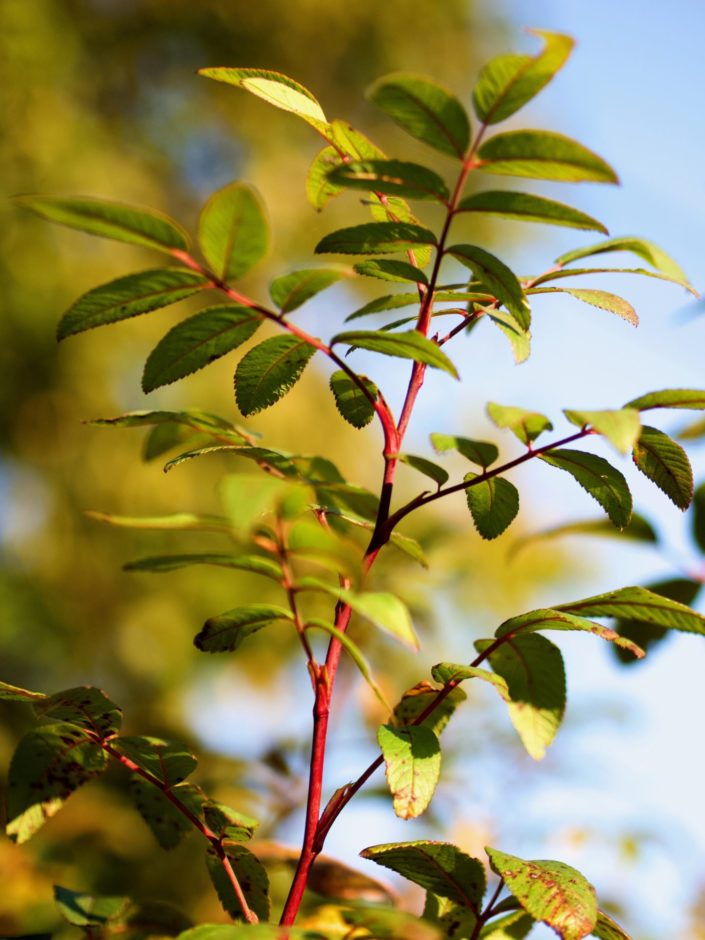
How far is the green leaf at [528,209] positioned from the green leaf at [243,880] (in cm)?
34

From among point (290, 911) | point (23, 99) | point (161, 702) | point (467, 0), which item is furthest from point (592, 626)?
point (467, 0)

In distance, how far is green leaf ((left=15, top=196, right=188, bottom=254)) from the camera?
0.31 metres

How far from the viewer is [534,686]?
45cm

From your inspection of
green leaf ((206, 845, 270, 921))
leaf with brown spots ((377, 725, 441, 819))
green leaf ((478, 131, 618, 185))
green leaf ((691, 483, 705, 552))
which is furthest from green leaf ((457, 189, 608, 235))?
green leaf ((691, 483, 705, 552))

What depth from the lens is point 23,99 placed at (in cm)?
393

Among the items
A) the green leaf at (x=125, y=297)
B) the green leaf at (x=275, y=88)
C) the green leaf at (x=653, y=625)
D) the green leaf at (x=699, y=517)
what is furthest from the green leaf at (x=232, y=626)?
the green leaf at (x=699, y=517)

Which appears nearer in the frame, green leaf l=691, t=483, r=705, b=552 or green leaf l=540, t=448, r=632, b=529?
green leaf l=540, t=448, r=632, b=529

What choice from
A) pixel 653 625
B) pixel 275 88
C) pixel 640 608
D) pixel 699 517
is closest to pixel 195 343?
pixel 275 88

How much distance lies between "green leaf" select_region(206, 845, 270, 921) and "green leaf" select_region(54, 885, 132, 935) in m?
0.09

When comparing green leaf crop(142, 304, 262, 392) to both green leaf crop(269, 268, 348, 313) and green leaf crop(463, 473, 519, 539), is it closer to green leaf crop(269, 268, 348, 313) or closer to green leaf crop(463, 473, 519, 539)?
green leaf crop(269, 268, 348, 313)

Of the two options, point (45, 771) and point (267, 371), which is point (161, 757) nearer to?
point (45, 771)

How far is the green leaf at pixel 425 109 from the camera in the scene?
342 millimetres

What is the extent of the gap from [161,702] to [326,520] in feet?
7.76

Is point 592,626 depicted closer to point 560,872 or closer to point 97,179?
point 560,872
